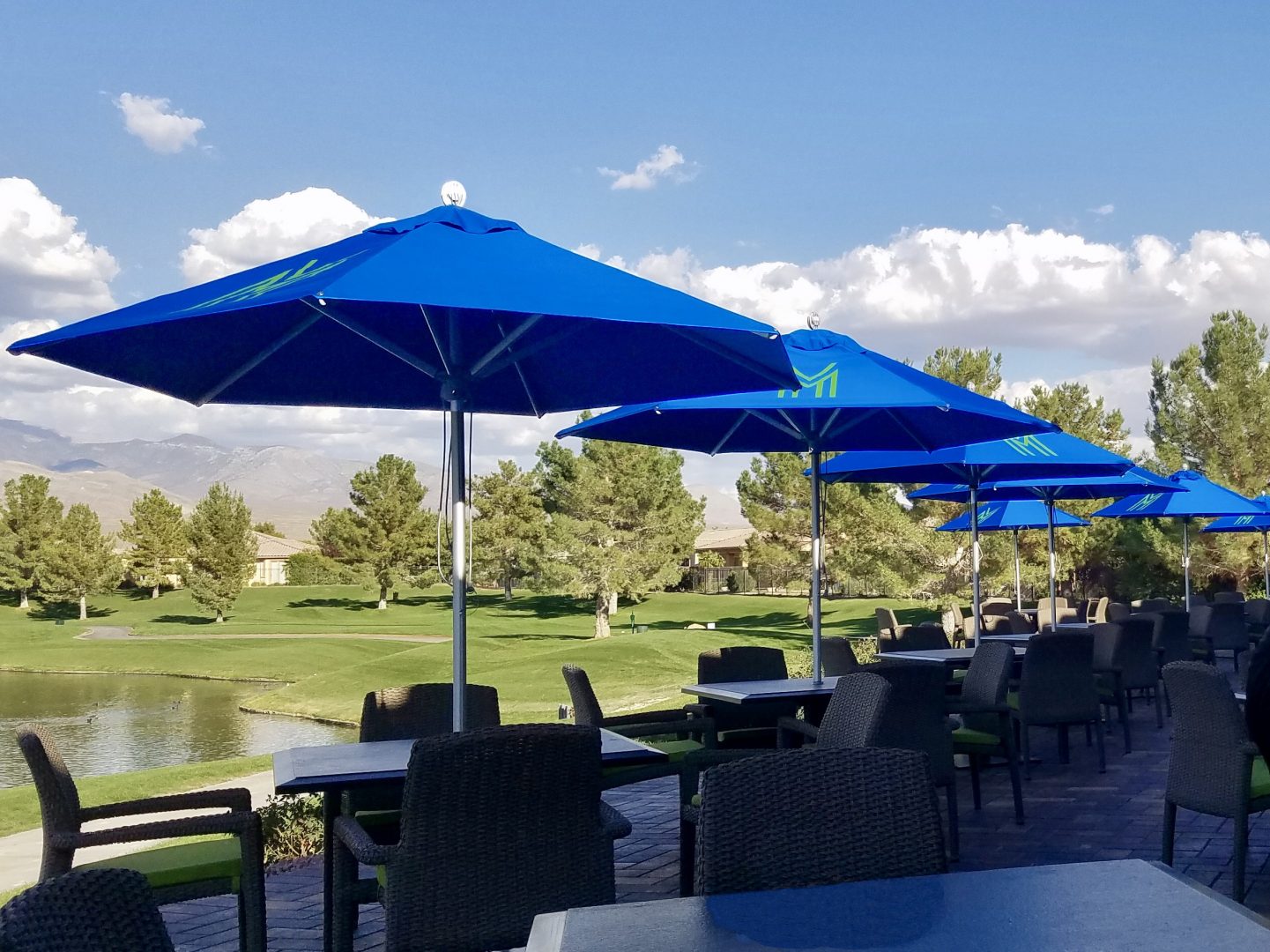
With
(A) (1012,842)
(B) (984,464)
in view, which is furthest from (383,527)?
(A) (1012,842)

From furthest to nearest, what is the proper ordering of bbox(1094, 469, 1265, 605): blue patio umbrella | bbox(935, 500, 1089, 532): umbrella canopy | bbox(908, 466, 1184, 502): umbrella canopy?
bbox(935, 500, 1089, 532): umbrella canopy → bbox(1094, 469, 1265, 605): blue patio umbrella → bbox(908, 466, 1184, 502): umbrella canopy

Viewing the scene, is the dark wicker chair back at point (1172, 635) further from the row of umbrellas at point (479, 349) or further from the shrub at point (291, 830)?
the shrub at point (291, 830)

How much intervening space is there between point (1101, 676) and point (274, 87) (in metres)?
18.7

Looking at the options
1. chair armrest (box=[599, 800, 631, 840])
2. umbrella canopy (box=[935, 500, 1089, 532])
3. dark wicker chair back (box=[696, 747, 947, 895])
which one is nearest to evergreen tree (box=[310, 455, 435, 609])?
umbrella canopy (box=[935, 500, 1089, 532])

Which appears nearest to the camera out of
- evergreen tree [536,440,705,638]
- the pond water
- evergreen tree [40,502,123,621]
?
the pond water

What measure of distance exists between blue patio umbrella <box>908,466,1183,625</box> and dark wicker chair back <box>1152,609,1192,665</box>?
99 cm

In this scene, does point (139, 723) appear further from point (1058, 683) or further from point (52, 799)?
point (52, 799)

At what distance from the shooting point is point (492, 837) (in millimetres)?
2883

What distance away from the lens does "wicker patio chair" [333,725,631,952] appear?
9.26 feet

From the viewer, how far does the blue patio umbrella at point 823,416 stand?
207 inches

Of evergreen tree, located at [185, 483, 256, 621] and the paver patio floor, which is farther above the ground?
evergreen tree, located at [185, 483, 256, 621]

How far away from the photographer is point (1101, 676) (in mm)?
8141

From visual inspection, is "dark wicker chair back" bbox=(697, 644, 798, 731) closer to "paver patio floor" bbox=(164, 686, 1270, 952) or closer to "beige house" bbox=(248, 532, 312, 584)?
"paver patio floor" bbox=(164, 686, 1270, 952)

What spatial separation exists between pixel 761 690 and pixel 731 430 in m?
1.87
